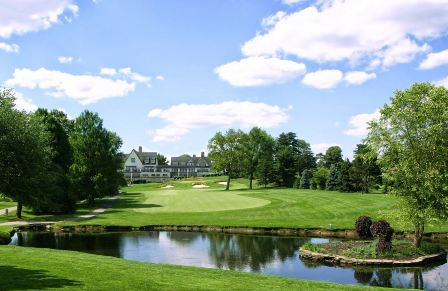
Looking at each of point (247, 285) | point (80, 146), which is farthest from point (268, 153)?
point (247, 285)

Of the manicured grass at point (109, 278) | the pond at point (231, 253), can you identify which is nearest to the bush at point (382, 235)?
the pond at point (231, 253)

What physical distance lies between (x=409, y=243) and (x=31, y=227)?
36.1 m

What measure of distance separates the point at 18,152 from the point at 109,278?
78.0ft

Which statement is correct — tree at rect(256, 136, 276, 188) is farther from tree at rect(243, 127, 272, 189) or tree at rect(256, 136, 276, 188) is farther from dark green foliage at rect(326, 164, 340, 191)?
dark green foliage at rect(326, 164, 340, 191)

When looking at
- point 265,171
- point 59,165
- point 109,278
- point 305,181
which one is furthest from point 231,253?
point 265,171

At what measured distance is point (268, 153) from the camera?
120812mm

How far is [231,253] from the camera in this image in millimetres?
33156

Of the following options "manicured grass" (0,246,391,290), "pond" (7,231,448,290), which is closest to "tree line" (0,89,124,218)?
"pond" (7,231,448,290)

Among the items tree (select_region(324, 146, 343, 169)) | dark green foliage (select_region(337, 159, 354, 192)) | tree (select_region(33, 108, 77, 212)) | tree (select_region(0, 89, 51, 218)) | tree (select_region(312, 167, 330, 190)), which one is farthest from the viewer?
tree (select_region(324, 146, 343, 169))

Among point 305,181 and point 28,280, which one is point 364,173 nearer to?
point 305,181

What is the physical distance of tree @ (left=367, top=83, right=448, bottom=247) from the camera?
1159 inches

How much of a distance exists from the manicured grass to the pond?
6.95 m

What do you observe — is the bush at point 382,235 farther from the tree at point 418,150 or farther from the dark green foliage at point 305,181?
the dark green foliage at point 305,181

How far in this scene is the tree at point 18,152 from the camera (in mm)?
35625
